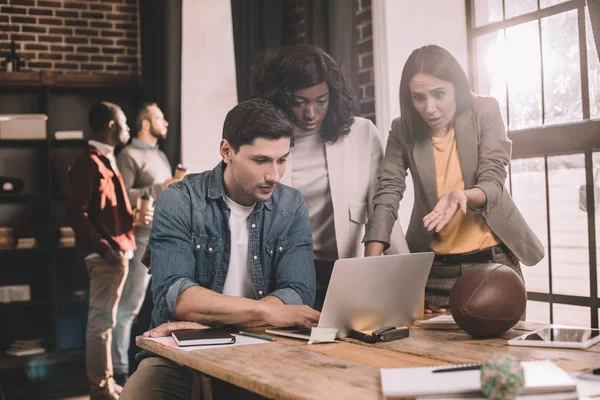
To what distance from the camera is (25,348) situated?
553cm

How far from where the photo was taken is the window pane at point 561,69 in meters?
2.91

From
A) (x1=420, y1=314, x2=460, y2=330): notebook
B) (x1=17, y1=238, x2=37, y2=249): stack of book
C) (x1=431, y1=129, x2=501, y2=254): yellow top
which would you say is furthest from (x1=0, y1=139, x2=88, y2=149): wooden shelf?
(x1=420, y1=314, x2=460, y2=330): notebook

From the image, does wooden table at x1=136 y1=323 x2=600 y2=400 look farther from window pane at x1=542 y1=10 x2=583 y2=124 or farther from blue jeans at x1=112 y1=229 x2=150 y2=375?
blue jeans at x1=112 y1=229 x2=150 y2=375

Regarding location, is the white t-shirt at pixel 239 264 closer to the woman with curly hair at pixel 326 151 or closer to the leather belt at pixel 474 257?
the woman with curly hair at pixel 326 151

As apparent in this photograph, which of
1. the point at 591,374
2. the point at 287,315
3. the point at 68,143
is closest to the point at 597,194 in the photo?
the point at 287,315

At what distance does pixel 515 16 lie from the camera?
3174 mm

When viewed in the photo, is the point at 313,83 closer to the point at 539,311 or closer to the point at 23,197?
the point at 539,311

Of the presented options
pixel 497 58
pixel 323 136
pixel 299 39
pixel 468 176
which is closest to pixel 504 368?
pixel 468 176

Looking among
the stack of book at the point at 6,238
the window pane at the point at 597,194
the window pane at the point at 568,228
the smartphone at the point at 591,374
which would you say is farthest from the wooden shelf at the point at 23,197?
the smartphone at the point at 591,374

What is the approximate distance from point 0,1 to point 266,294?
471cm

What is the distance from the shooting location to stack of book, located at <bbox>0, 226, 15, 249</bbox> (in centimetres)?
556

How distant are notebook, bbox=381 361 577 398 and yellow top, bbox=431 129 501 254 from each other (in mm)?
1317

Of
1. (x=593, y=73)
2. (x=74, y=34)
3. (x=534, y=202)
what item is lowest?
(x=534, y=202)

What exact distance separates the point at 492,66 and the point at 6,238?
4.09m
